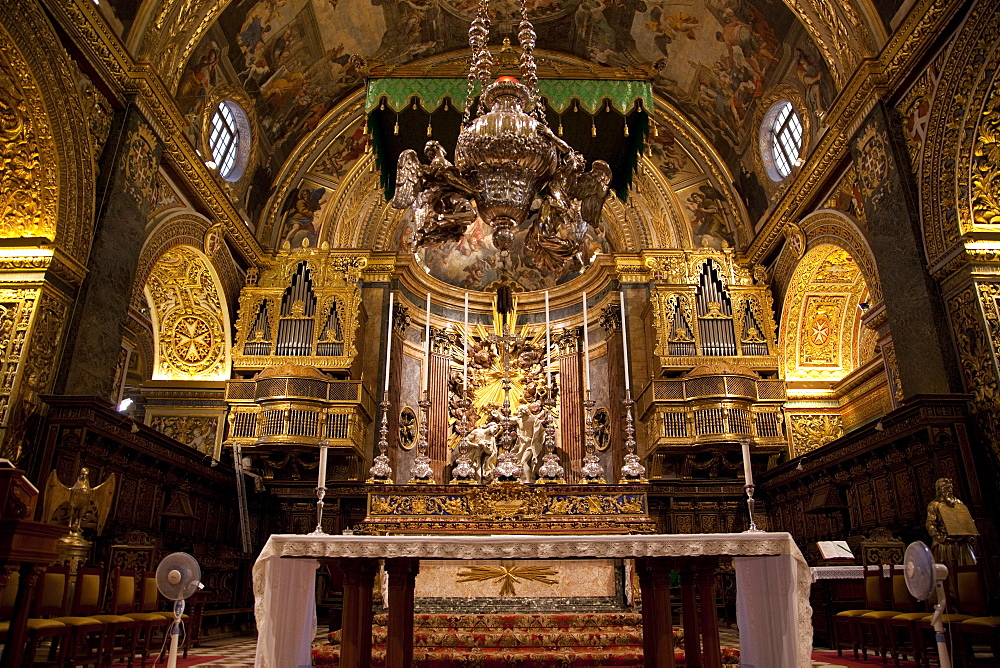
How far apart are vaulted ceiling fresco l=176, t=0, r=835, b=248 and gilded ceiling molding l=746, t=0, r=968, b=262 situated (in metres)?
0.80

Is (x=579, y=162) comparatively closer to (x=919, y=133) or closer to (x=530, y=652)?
(x=919, y=133)

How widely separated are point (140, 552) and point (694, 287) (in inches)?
402

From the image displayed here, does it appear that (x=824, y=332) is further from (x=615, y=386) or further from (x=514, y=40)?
(x=514, y=40)

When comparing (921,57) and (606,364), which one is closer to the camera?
(921,57)

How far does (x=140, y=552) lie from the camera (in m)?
8.22

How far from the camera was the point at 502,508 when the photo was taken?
7848 millimetres

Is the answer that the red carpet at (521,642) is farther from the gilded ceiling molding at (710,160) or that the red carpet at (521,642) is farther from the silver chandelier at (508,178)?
the gilded ceiling molding at (710,160)

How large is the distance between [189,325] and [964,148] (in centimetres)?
1225

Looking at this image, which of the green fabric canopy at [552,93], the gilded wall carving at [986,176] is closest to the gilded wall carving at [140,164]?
the green fabric canopy at [552,93]

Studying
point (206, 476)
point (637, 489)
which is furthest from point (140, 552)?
point (637, 489)

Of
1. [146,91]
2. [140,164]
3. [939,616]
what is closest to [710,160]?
[146,91]

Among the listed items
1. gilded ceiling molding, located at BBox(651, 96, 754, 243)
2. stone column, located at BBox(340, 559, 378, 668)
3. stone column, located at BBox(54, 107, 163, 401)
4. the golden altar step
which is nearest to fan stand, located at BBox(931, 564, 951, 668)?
stone column, located at BBox(340, 559, 378, 668)

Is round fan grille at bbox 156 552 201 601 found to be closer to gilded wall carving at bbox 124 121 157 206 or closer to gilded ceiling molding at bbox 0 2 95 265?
gilded ceiling molding at bbox 0 2 95 265

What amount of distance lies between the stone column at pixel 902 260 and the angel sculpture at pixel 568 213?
3576 mm
